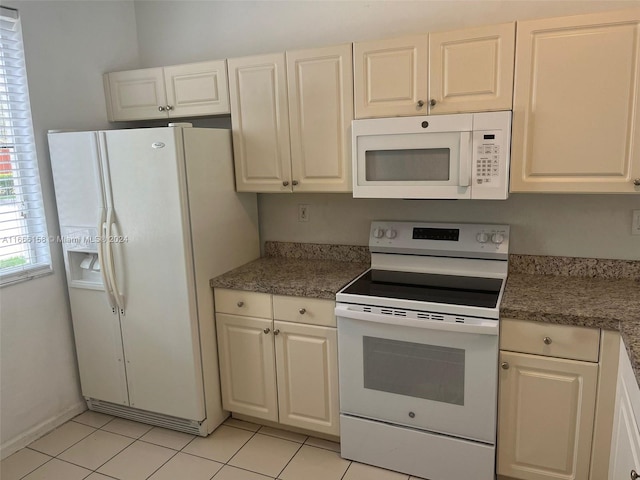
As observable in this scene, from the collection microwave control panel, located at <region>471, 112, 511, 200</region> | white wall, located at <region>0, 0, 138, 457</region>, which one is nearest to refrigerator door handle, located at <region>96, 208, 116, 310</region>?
white wall, located at <region>0, 0, 138, 457</region>

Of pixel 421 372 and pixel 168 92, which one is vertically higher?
pixel 168 92

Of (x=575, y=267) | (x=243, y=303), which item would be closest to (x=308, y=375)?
(x=243, y=303)

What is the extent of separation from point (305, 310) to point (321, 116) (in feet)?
3.18

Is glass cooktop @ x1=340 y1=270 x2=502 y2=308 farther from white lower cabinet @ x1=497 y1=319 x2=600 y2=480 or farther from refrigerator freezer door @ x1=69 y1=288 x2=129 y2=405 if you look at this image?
refrigerator freezer door @ x1=69 y1=288 x2=129 y2=405

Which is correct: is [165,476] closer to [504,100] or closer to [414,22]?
[504,100]

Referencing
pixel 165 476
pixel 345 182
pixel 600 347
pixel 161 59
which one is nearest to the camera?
pixel 600 347

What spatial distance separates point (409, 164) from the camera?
2174mm

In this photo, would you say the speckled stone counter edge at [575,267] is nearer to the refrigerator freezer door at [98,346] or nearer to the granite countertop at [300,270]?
the granite countertop at [300,270]

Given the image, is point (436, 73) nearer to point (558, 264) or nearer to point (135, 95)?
point (558, 264)

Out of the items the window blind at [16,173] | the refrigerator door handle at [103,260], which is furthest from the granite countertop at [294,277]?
the window blind at [16,173]

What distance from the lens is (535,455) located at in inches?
77.3

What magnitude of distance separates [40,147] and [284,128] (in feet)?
4.30

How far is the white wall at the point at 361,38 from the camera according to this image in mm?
2221

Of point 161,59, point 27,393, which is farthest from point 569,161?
point 27,393
